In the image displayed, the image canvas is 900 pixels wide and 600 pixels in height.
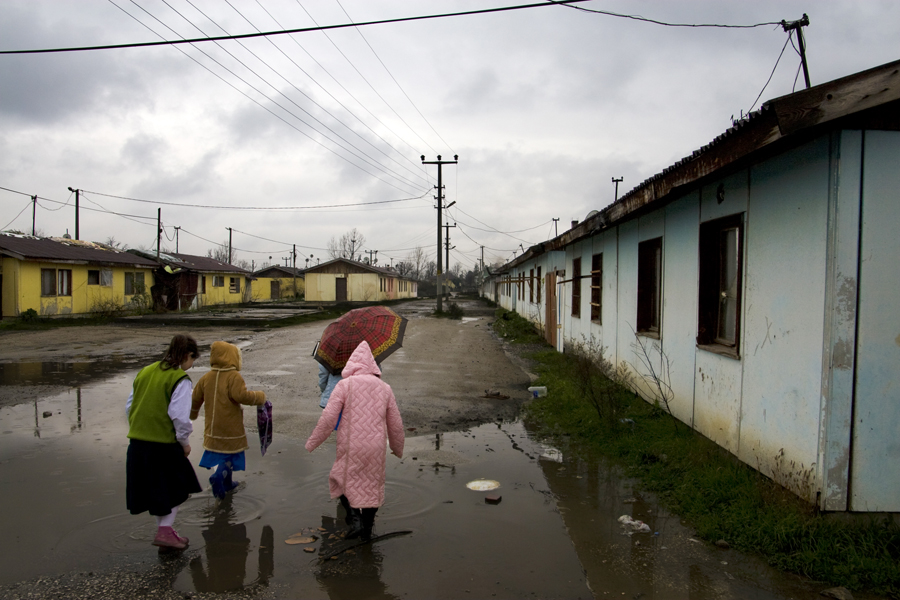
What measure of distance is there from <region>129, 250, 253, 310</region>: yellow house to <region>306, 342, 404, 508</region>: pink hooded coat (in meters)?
30.8

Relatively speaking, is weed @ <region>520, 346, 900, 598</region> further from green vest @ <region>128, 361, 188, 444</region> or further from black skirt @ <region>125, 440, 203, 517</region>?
green vest @ <region>128, 361, 188, 444</region>

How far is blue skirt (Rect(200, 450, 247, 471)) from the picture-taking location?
173 inches

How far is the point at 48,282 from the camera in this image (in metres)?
23.8

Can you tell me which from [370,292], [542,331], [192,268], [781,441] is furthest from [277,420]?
[370,292]

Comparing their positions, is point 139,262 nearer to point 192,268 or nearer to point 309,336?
point 192,268

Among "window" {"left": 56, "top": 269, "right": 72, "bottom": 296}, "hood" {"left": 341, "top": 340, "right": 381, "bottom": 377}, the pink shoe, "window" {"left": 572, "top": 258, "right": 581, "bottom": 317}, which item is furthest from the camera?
"window" {"left": 56, "top": 269, "right": 72, "bottom": 296}

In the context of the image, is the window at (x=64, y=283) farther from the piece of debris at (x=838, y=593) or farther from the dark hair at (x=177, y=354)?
the piece of debris at (x=838, y=593)

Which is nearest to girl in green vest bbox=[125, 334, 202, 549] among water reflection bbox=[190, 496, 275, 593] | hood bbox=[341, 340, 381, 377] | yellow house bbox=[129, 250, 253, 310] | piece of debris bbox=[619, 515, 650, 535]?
water reflection bbox=[190, 496, 275, 593]

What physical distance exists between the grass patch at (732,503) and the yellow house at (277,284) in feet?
169

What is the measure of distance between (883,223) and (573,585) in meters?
2.99

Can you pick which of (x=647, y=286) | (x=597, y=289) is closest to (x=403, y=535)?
(x=647, y=286)

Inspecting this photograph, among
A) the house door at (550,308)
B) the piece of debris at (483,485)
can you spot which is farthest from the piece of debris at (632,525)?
the house door at (550,308)

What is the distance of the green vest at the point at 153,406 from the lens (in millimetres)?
3637

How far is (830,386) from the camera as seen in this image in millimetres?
3584
